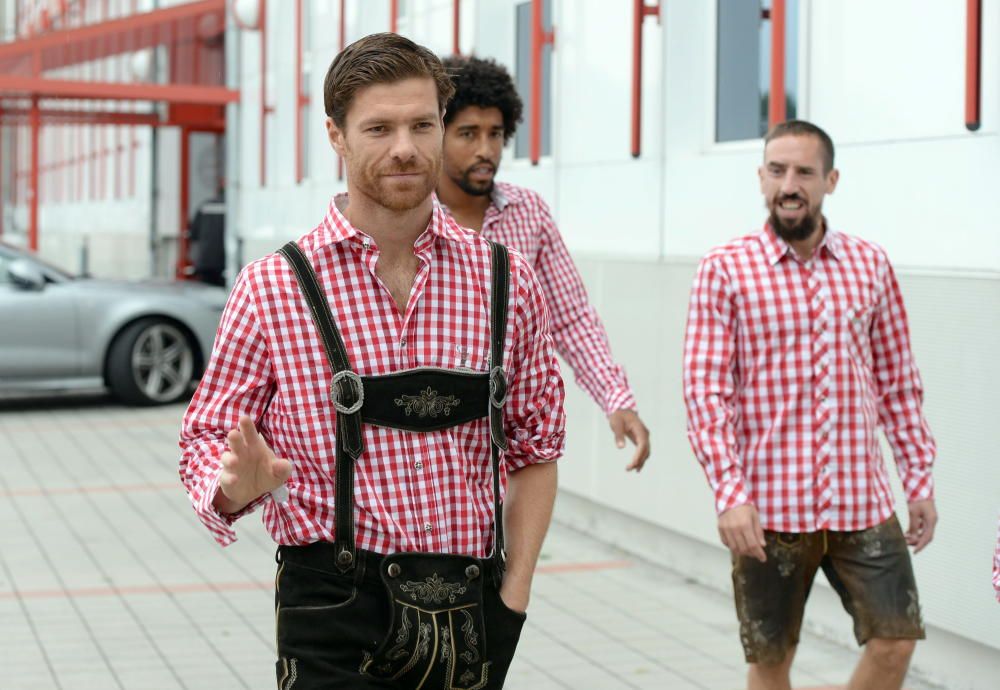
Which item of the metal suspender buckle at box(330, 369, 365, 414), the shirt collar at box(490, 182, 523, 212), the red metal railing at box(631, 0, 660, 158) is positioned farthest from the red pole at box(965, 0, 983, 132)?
the metal suspender buckle at box(330, 369, 365, 414)

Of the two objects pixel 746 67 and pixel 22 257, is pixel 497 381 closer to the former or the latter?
pixel 746 67

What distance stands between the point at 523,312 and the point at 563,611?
175 inches

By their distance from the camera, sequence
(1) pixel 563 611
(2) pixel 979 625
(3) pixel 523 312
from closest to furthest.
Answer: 1. (3) pixel 523 312
2. (2) pixel 979 625
3. (1) pixel 563 611

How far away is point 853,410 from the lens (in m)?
4.53

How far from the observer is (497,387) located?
306 centimetres

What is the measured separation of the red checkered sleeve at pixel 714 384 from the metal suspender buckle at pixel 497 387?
138 centimetres

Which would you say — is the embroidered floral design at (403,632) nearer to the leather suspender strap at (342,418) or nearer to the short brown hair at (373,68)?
the leather suspender strap at (342,418)

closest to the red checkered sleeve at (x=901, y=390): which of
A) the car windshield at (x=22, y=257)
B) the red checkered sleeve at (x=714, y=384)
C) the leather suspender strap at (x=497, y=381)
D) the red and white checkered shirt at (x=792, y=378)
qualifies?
the red and white checkered shirt at (x=792, y=378)

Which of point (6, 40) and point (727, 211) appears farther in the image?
point (6, 40)

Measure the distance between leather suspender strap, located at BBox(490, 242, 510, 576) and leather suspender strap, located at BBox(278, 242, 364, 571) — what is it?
243 mm

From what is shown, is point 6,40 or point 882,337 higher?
point 6,40

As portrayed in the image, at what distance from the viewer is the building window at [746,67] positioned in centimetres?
729

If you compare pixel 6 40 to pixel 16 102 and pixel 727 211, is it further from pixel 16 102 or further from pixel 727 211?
pixel 727 211

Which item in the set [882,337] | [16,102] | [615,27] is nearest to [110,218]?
[16,102]
